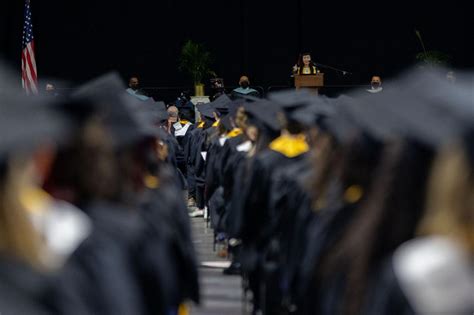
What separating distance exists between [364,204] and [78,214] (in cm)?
145

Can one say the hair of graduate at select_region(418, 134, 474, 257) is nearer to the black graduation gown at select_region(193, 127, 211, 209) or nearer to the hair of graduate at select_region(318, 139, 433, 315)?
the hair of graduate at select_region(318, 139, 433, 315)

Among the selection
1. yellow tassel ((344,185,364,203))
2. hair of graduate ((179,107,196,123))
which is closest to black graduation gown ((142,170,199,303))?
yellow tassel ((344,185,364,203))

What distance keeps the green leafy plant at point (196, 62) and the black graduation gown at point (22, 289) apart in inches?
1013

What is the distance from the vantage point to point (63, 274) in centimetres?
334

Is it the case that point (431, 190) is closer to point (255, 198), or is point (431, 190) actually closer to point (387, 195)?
point (387, 195)

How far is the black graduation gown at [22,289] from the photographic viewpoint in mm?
2928

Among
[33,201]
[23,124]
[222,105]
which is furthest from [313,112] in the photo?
[222,105]

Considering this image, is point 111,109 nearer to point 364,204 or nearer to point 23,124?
point 364,204

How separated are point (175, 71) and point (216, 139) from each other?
55.6 ft

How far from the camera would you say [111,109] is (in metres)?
5.31

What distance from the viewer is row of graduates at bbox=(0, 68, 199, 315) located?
3033mm

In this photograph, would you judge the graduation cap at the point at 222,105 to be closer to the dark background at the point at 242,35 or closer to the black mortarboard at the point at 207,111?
the black mortarboard at the point at 207,111

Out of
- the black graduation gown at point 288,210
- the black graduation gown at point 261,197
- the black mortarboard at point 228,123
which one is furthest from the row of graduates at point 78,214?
the black mortarboard at point 228,123

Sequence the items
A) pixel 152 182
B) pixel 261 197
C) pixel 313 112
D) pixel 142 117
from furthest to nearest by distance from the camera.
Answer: pixel 261 197, pixel 313 112, pixel 152 182, pixel 142 117
